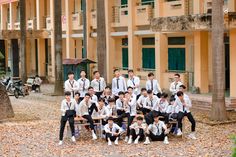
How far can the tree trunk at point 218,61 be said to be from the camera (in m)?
18.5

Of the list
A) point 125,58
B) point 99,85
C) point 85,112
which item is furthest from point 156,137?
point 125,58

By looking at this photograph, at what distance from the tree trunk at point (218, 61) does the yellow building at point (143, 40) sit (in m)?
2.00

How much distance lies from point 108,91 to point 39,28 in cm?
2861

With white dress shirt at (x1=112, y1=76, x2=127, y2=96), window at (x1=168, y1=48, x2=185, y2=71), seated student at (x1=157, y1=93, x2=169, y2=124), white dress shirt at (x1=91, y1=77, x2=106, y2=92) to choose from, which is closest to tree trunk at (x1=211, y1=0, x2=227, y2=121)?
white dress shirt at (x1=112, y1=76, x2=127, y2=96)

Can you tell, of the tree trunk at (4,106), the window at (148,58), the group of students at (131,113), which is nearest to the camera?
the group of students at (131,113)

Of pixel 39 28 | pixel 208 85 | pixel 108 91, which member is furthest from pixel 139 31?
pixel 39 28

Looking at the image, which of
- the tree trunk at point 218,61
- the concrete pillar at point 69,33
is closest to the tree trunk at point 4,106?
the tree trunk at point 218,61

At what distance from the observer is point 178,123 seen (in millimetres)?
15727

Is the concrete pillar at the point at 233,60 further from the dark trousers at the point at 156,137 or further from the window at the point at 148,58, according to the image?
the window at the point at 148,58

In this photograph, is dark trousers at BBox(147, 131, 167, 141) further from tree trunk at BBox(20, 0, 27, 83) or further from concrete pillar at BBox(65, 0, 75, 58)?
concrete pillar at BBox(65, 0, 75, 58)

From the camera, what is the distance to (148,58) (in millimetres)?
30578

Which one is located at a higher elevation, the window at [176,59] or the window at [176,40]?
the window at [176,40]

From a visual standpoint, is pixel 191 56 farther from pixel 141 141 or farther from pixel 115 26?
pixel 141 141

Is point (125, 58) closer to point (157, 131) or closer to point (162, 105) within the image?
point (162, 105)
